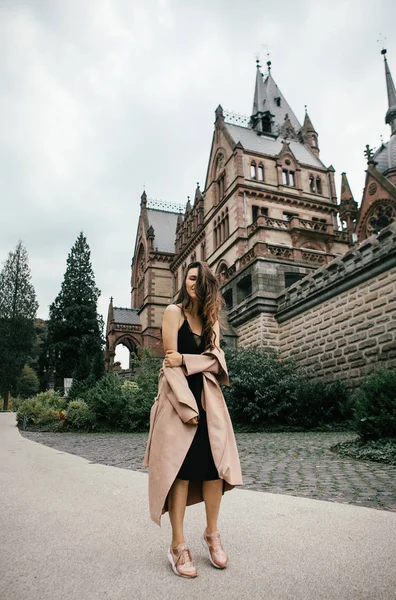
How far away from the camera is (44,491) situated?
14.5ft

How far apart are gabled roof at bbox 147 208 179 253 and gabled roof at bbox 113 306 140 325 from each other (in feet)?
23.9

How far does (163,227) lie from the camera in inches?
1940

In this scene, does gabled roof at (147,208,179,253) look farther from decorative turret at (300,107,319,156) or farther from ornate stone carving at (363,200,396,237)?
ornate stone carving at (363,200,396,237)

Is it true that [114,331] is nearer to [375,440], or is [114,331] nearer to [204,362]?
[375,440]

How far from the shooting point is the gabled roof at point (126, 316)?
4481 centimetres

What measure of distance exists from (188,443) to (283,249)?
19.6 metres

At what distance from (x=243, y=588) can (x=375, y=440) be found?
257 inches

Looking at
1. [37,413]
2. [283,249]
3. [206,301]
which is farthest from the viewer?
[283,249]

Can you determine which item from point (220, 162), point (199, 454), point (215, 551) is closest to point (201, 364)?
point (199, 454)

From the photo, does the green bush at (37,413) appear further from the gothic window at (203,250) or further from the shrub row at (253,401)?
the gothic window at (203,250)

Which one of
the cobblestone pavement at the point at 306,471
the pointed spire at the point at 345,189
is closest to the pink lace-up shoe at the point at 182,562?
the cobblestone pavement at the point at 306,471

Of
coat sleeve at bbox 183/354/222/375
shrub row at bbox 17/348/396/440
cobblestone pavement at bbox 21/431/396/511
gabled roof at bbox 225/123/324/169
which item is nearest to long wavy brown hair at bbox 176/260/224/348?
coat sleeve at bbox 183/354/222/375

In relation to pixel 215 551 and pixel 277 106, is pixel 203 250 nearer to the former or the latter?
pixel 277 106

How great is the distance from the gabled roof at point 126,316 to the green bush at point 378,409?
37824 mm
